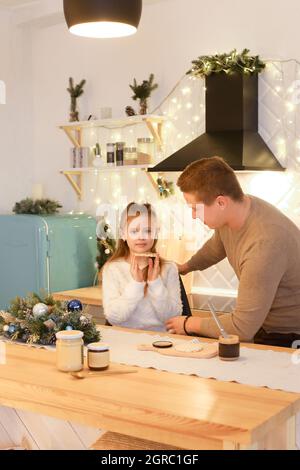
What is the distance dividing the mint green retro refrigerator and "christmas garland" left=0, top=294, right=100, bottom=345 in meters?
2.00

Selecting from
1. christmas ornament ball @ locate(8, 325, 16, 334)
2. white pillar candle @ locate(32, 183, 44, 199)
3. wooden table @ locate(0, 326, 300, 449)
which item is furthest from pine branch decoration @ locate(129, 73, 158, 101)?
wooden table @ locate(0, 326, 300, 449)

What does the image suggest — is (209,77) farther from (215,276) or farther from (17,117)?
(17,117)

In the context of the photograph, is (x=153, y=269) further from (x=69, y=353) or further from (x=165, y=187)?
(x=165, y=187)

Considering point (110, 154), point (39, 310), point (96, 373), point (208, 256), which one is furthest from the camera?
point (110, 154)

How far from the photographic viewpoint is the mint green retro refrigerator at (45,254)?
15.8ft

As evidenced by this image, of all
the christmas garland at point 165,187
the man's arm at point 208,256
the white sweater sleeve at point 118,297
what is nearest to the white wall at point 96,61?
the christmas garland at point 165,187

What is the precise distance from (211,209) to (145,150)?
1954 millimetres

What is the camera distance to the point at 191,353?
2.50 m

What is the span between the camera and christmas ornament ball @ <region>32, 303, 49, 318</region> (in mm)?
2703

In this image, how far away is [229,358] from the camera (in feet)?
7.95

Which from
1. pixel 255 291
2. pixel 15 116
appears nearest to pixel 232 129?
pixel 255 291

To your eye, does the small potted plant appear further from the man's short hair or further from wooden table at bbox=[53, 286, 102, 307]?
the man's short hair
